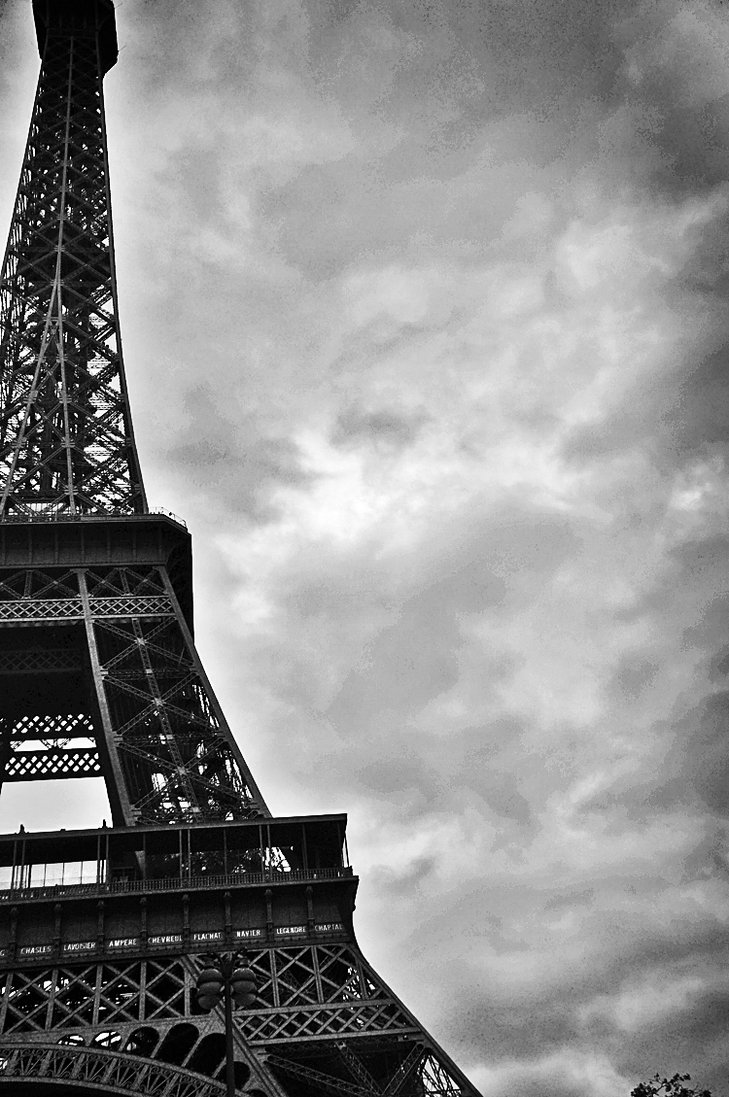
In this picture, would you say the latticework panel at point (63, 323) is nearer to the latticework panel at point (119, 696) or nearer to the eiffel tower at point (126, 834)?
the eiffel tower at point (126, 834)

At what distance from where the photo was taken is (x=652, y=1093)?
42562 millimetres

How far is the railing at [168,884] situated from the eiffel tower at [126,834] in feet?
0.32

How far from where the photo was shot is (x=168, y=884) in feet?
144

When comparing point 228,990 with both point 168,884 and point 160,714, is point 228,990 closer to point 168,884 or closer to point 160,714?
point 168,884

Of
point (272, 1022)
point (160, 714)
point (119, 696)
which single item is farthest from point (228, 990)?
point (119, 696)

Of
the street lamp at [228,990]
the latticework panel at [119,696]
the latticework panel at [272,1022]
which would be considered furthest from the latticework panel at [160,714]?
the street lamp at [228,990]

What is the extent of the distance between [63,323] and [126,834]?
41.3 metres

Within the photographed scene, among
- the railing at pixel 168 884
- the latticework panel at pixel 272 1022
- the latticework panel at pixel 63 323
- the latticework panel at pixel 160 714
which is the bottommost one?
the latticework panel at pixel 272 1022

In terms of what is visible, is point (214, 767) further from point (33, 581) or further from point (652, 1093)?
point (652, 1093)

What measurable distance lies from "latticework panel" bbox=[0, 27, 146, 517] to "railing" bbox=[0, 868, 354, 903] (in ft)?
83.7

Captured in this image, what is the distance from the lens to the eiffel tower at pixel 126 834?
38.2m

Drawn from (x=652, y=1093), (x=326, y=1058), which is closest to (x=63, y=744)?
(x=326, y=1058)

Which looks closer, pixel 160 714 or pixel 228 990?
pixel 228 990

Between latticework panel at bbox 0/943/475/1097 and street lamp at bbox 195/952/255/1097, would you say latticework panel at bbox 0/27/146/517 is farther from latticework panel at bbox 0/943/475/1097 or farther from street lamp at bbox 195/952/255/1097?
street lamp at bbox 195/952/255/1097
